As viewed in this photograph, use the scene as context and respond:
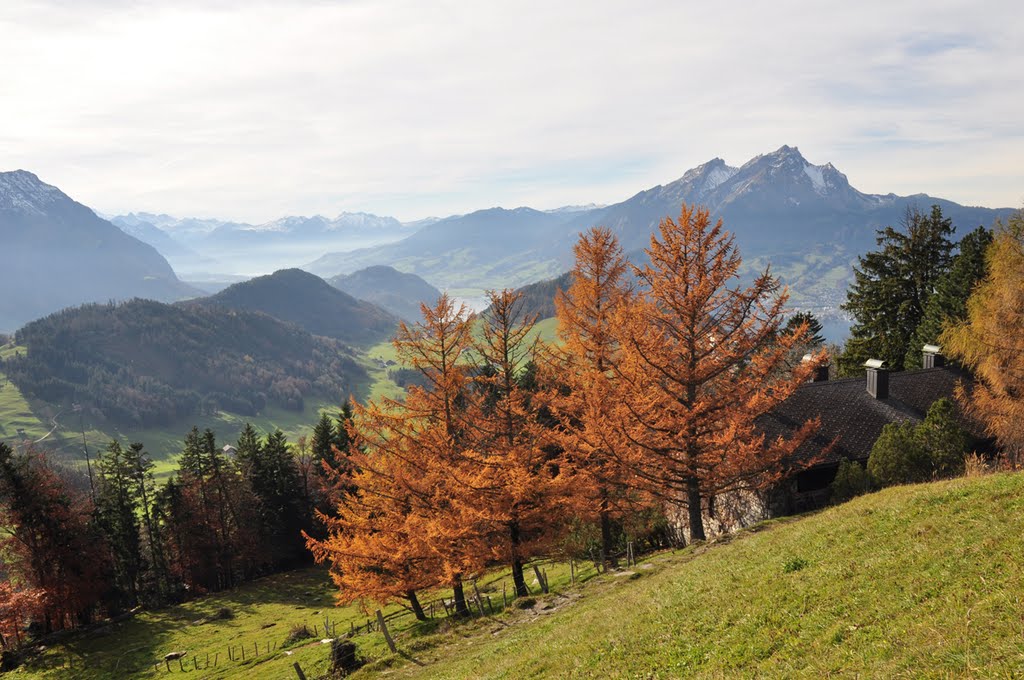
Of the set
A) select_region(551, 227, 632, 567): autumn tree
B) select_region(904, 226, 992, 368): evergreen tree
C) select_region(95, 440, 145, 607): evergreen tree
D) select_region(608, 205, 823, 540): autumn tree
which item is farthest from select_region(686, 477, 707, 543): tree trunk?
select_region(95, 440, 145, 607): evergreen tree

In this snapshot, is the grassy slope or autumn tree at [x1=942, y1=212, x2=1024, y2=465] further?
autumn tree at [x1=942, y1=212, x2=1024, y2=465]

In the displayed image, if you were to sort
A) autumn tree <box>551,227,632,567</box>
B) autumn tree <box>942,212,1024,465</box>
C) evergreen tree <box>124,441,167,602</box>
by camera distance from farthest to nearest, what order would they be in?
evergreen tree <box>124,441,167,602</box> < autumn tree <box>942,212,1024,465</box> < autumn tree <box>551,227,632,567</box>

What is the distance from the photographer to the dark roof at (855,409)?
32219 millimetres

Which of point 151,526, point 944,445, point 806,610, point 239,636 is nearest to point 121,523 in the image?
point 151,526

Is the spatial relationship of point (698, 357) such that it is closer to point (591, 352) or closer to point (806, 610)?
point (591, 352)

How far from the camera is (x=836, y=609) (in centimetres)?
1115

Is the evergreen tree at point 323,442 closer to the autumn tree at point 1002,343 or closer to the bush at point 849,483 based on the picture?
the bush at point 849,483

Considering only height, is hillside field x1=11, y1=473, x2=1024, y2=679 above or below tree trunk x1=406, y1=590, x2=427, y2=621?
above

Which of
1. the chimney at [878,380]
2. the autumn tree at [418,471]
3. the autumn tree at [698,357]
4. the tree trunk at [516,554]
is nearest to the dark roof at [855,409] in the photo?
the chimney at [878,380]

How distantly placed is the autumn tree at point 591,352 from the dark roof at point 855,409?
11.8 meters

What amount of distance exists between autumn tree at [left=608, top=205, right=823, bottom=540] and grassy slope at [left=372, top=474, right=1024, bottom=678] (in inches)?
171

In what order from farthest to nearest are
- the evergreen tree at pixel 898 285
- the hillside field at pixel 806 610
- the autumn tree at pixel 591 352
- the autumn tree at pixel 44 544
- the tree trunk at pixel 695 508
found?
1. the evergreen tree at pixel 898 285
2. the autumn tree at pixel 44 544
3. the autumn tree at pixel 591 352
4. the tree trunk at pixel 695 508
5. the hillside field at pixel 806 610

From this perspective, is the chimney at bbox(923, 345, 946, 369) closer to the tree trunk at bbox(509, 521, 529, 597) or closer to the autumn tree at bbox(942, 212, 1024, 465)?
the autumn tree at bbox(942, 212, 1024, 465)

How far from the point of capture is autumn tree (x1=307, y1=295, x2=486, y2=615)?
2489 centimetres
